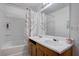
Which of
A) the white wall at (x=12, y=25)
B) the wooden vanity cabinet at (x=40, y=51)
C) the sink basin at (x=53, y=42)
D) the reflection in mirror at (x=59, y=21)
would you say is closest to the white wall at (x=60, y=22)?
the reflection in mirror at (x=59, y=21)

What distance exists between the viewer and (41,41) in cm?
167

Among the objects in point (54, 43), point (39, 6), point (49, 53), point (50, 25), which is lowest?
point (49, 53)

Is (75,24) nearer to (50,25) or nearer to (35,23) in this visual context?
(50,25)

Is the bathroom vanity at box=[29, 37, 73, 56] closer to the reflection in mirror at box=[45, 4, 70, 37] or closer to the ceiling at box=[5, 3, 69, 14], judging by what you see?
the reflection in mirror at box=[45, 4, 70, 37]

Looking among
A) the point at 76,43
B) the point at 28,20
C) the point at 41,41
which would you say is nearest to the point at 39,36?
the point at 41,41

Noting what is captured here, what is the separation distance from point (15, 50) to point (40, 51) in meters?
0.36

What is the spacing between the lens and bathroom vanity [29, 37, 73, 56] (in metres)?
1.53

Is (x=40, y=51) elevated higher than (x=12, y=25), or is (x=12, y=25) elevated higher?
(x=12, y=25)

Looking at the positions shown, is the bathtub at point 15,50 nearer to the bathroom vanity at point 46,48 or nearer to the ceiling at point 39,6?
the bathroom vanity at point 46,48

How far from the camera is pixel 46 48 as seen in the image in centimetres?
160

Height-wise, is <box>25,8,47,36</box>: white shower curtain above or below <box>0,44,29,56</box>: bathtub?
above

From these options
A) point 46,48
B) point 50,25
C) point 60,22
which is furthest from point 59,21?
point 46,48

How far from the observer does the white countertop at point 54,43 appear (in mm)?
1534

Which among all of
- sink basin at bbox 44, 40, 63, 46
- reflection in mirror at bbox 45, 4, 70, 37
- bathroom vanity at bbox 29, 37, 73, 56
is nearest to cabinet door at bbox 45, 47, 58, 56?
bathroom vanity at bbox 29, 37, 73, 56
